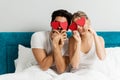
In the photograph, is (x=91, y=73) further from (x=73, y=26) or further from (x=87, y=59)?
(x=73, y=26)

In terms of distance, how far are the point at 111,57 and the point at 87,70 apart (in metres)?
0.37

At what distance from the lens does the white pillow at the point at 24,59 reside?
225 centimetres

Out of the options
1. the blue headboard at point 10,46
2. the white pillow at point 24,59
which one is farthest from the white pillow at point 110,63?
the blue headboard at point 10,46

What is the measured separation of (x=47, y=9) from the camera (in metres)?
2.48

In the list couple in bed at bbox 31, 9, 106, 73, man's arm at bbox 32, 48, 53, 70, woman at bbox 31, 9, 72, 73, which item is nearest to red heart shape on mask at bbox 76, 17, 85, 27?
couple in bed at bbox 31, 9, 106, 73

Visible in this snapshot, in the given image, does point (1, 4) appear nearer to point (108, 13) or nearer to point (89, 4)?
point (89, 4)

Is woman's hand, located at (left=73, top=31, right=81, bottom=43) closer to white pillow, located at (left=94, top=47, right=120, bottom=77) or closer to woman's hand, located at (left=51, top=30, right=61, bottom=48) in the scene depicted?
woman's hand, located at (left=51, top=30, right=61, bottom=48)

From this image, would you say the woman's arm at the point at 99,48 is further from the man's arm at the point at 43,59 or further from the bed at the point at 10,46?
the bed at the point at 10,46

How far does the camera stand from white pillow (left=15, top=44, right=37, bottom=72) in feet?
7.38

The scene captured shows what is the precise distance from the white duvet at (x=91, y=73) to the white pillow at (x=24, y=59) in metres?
0.17

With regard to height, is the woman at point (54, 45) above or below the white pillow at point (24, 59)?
above

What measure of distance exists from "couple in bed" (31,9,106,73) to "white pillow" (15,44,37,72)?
0.20 metres

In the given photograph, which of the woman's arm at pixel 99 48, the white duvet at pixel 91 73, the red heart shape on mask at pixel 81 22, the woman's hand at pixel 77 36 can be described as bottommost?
the white duvet at pixel 91 73

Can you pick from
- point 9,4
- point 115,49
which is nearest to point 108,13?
point 115,49
